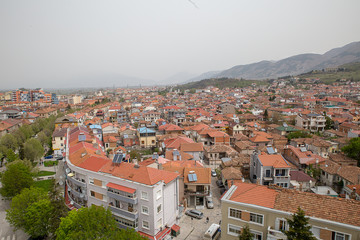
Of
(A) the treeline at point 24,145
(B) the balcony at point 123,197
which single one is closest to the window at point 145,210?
(B) the balcony at point 123,197

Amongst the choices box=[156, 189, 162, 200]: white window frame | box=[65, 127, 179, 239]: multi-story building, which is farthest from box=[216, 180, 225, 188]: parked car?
box=[156, 189, 162, 200]: white window frame

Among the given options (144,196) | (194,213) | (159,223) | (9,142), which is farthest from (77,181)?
(9,142)

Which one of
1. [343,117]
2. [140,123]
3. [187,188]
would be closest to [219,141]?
[187,188]

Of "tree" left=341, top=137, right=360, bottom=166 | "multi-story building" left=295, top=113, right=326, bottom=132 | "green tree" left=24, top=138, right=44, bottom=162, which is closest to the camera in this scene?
"tree" left=341, top=137, right=360, bottom=166

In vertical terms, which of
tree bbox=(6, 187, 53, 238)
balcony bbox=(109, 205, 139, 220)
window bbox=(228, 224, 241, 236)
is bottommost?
tree bbox=(6, 187, 53, 238)

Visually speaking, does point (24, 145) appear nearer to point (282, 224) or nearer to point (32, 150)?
point (32, 150)

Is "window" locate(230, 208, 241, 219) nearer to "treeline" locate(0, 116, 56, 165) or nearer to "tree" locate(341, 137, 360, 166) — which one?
"tree" locate(341, 137, 360, 166)
